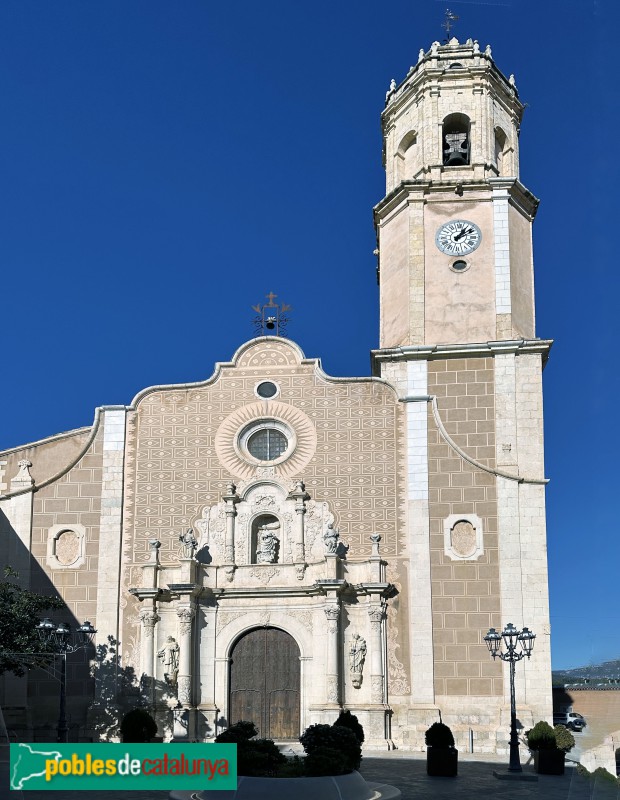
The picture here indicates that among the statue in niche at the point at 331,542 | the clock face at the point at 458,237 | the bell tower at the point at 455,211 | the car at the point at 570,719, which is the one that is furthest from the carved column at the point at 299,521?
the car at the point at 570,719

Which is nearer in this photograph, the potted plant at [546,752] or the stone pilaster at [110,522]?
the potted plant at [546,752]

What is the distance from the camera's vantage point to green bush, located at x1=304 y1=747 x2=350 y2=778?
15734 millimetres

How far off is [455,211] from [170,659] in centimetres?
1408

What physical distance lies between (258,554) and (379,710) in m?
4.93

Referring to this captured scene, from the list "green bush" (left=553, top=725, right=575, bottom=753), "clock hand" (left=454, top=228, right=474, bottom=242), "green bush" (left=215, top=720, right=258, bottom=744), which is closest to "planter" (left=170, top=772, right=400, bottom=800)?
"green bush" (left=215, top=720, right=258, bottom=744)

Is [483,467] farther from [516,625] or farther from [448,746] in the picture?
[448,746]

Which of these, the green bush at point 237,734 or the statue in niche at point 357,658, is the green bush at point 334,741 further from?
the statue in niche at point 357,658

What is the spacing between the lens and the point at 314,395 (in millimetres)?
29359

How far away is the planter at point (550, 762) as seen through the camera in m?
21.5

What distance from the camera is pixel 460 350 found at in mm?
28922

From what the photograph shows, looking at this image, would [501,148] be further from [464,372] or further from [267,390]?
[267,390]

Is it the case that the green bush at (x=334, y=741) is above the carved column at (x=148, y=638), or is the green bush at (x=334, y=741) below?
below

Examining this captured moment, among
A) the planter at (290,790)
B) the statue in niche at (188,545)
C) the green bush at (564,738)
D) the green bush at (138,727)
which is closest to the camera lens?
the planter at (290,790)

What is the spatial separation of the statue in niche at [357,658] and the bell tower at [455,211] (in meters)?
7.93
